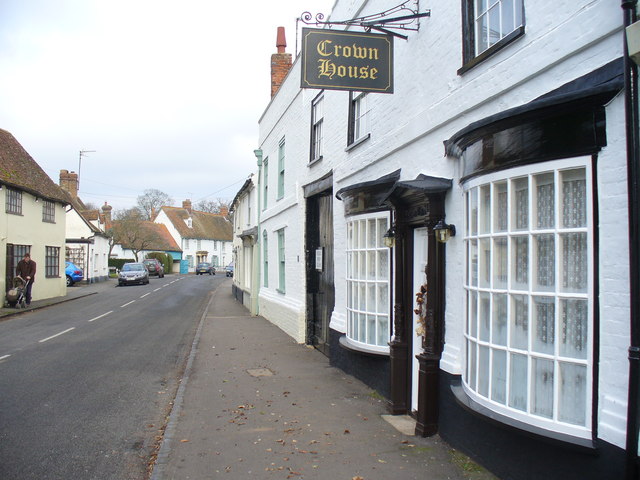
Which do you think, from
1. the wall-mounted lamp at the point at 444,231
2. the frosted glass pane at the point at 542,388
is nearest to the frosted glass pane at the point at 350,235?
the wall-mounted lamp at the point at 444,231

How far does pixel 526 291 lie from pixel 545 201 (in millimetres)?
691

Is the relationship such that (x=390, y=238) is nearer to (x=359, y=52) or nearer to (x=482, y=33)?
(x=359, y=52)

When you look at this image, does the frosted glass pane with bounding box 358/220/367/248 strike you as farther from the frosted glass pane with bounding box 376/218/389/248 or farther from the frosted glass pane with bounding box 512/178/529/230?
the frosted glass pane with bounding box 512/178/529/230

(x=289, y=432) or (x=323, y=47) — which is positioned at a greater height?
(x=323, y=47)

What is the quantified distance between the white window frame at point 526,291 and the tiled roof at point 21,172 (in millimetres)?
20607

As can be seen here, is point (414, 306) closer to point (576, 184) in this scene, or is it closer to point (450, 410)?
point (450, 410)

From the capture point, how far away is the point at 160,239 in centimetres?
6625

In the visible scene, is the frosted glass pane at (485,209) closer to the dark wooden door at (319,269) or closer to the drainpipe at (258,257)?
the dark wooden door at (319,269)

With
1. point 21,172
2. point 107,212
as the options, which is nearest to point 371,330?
point 21,172

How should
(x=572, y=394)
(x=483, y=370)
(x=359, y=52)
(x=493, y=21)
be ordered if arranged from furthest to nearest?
1. (x=359, y=52)
2. (x=493, y=21)
3. (x=483, y=370)
4. (x=572, y=394)

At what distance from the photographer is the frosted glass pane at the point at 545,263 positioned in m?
3.72

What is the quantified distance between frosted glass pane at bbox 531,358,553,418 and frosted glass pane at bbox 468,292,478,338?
0.76 metres

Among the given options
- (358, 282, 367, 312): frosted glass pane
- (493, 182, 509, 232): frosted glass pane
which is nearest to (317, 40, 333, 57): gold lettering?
(493, 182, 509, 232): frosted glass pane

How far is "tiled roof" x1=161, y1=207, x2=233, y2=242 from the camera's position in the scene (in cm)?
7100
